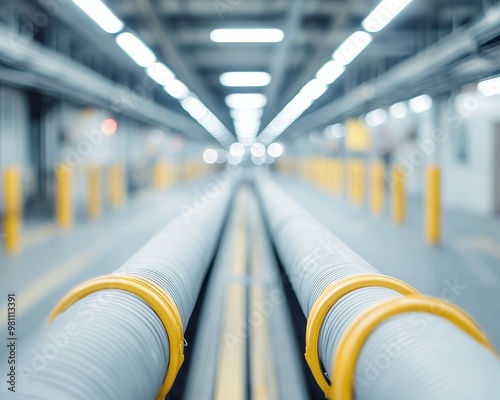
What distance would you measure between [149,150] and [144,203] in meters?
9.60

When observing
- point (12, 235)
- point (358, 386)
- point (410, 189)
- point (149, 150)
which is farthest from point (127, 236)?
point (149, 150)

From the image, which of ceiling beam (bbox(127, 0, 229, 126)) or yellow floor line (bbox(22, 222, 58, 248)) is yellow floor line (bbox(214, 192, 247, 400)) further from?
yellow floor line (bbox(22, 222, 58, 248))

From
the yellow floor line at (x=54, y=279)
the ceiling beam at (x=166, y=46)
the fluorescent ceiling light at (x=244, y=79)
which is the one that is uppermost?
the fluorescent ceiling light at (x=244, y=79)

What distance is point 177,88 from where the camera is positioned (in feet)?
30.2

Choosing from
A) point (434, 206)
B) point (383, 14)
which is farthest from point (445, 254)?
point (383, 14)

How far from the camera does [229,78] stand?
43.6 ft

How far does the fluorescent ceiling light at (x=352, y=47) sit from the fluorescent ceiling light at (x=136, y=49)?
2111mm

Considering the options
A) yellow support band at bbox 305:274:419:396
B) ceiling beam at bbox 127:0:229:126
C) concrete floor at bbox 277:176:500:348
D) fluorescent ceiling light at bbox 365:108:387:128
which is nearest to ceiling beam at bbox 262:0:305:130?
ceiling beam at bbox 127:0:229:126

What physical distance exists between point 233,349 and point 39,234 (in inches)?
221

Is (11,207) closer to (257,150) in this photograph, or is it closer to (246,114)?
(246,114)

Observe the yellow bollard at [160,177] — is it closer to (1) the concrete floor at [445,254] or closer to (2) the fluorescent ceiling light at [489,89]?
(1) the concrete floor at [445,254]

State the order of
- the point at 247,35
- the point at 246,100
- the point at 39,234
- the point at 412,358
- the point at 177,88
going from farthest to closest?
the point at 246,100 → the point at 177,88 → the point at 39,234 → the point at 247,35 → the point at 412,358

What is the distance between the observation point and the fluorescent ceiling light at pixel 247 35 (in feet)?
25.2

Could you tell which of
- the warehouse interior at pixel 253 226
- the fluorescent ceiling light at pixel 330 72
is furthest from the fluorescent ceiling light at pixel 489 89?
the fluorescent ceiling light at pixel 330 72
